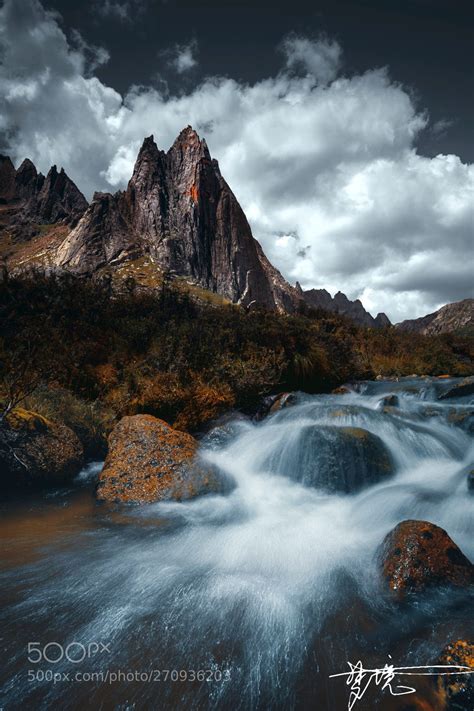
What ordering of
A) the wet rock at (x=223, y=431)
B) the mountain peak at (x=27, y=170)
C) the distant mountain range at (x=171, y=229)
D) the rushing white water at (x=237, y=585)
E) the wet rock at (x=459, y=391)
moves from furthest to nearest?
the mountain peak at (x=27, y=170) → the distant mountain range at (x=171, y=229) → the wet rock at (x=459, y=391) → the wet rock at (x=223, y=431) → the rushing white water at (x=237, y=585)

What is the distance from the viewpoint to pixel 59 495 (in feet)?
22.3

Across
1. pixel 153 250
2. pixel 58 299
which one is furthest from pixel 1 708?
pixel 153 250

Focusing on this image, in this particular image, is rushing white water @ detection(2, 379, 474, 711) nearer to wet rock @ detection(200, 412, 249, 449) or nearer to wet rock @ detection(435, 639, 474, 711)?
wet rock @ detection(435, 639, 474, 711)

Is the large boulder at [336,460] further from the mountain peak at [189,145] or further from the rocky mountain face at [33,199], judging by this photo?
the rocky mountain face at [33,199]

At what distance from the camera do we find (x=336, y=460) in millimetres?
7598

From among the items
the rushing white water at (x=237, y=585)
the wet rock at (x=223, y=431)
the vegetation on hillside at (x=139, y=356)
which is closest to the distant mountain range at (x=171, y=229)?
the vegetation on hillside at (x=139, y=356)

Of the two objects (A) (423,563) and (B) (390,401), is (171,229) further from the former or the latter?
(A) (423,563)

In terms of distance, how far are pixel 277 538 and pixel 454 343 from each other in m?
28.7

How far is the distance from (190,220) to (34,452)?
372 ft

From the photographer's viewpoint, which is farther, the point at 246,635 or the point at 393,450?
the point at 393,450

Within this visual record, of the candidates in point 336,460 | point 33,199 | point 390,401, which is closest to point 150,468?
point 336,460

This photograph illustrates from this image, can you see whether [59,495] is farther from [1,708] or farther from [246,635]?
[246,635]

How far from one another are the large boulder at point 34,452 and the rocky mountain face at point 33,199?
14398 centimetres

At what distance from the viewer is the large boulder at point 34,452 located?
6.68 meters
